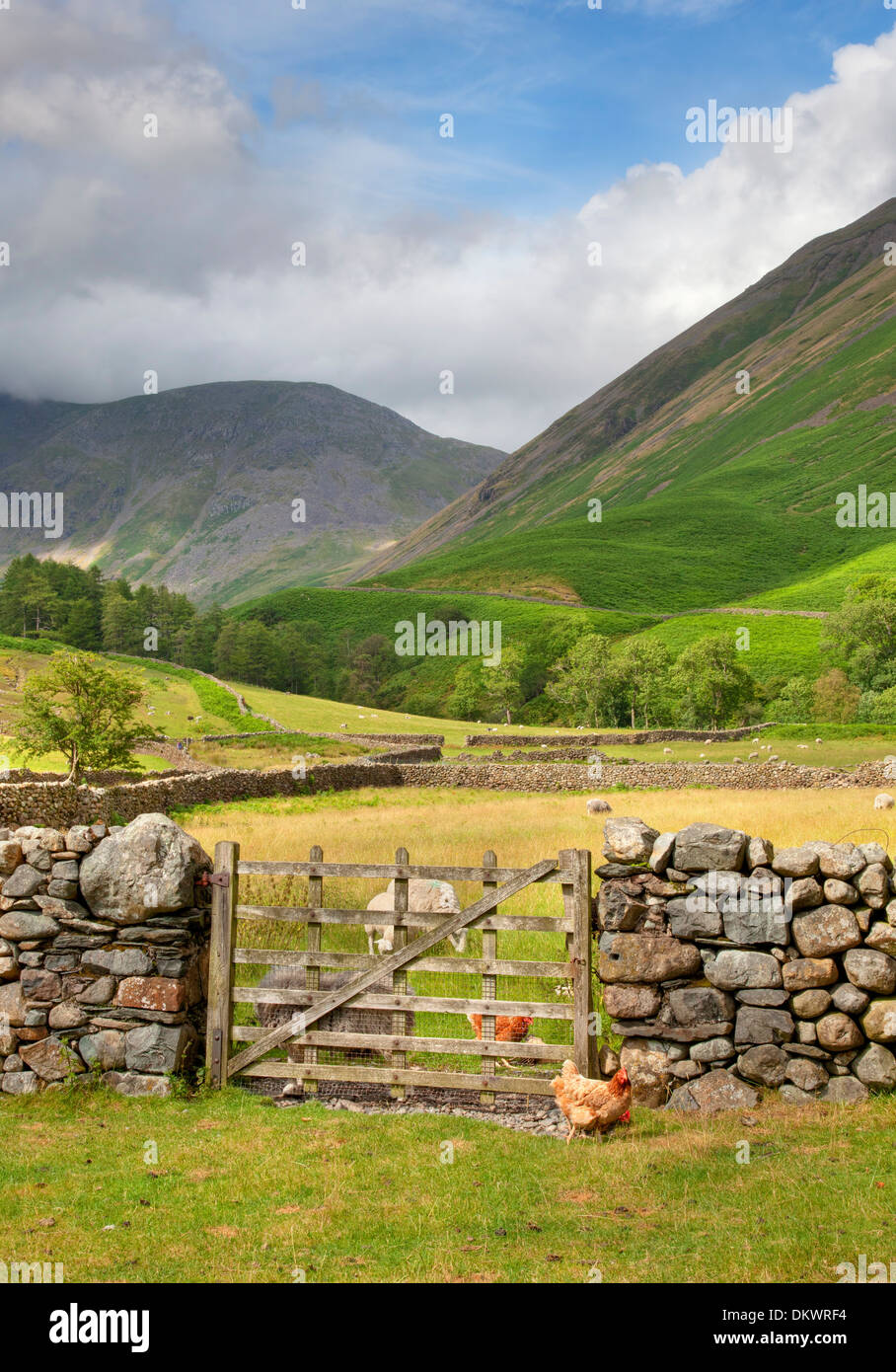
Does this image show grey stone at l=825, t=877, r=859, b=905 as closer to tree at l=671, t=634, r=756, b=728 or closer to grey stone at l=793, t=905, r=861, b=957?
grey stone at l=793, t=905, r=861, b=957

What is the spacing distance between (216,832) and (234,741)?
1546 inches

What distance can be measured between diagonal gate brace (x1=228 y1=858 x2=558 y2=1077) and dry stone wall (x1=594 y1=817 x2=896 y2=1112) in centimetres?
97

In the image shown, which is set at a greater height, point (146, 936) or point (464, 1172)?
point (146, 936)

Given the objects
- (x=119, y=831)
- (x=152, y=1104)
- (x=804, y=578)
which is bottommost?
(x=152, y=1104)

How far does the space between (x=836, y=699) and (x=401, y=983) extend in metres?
89.2

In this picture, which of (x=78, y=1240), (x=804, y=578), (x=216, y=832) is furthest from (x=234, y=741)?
(x=804, y=578)

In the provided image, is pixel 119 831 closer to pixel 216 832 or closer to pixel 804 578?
pixel 216 832

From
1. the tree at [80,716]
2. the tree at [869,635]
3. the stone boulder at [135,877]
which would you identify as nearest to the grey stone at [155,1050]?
the stone boulder at [135,877]

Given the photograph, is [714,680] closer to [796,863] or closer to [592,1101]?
[796,863]

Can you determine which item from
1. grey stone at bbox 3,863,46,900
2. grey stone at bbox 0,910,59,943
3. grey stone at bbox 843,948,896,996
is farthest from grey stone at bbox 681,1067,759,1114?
grey stone at bbox 3,863,46,900

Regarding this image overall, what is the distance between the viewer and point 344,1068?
10758 millimetres

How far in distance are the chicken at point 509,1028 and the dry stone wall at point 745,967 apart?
1405 mm
